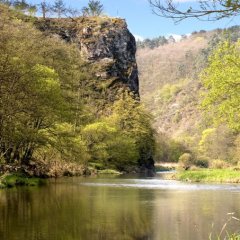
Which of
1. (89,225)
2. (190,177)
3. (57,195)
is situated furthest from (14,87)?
(190,177)

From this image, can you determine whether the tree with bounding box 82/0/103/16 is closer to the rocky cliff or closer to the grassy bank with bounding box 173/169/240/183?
the rocky cliff

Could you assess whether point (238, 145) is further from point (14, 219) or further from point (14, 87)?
point (14, 219)

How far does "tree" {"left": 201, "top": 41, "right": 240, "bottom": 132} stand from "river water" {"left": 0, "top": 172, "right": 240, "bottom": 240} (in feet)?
21.0

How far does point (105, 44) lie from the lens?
11769cm

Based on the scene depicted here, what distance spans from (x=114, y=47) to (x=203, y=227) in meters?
104

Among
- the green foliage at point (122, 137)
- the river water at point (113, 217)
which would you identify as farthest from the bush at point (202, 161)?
the river water at point (113, 217)

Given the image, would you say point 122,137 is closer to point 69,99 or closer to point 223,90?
point 69,99

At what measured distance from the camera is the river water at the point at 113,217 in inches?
640

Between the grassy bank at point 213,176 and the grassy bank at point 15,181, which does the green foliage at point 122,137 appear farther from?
the grassy bank at point 15,181

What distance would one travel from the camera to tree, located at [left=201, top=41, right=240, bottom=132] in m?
32.8

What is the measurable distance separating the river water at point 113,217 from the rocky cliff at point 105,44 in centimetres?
8450

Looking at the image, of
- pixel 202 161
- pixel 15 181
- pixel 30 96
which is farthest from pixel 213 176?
pixel 202 161

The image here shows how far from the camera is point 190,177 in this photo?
55.4 meters

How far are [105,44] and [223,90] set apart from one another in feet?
286
